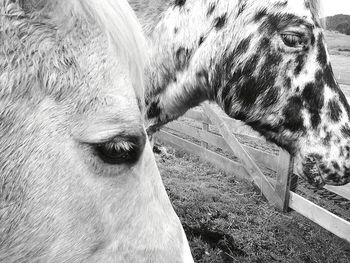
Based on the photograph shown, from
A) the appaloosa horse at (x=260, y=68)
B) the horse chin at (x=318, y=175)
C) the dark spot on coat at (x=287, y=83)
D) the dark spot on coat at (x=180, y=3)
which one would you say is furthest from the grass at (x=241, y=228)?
the dark spot on coat at (x=180, y=3)

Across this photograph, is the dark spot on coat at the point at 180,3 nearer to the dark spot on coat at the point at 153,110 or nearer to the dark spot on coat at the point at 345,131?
the dark spot on coat at the point at 153,110

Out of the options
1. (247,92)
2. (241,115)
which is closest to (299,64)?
(247,92)

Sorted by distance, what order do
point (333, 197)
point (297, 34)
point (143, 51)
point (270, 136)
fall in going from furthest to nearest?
1. point (333, 197)
2. point (270, 136)
3. point (297, 34)
4. point (143, 51)

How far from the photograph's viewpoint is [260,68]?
229cm

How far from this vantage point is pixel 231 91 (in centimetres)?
237

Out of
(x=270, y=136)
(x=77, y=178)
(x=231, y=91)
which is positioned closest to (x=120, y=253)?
(x=77, y=178)

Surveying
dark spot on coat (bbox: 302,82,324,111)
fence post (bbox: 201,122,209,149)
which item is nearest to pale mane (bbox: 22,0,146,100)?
dark spot on coat (bbox: 302,82,324,111)

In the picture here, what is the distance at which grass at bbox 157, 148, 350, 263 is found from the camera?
3441 millimetres

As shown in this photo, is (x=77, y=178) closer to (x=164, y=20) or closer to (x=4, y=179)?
(x=4, y=179)

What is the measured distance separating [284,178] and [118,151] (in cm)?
352

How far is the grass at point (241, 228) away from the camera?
344 centimetres

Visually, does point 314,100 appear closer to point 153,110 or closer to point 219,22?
point 219,22

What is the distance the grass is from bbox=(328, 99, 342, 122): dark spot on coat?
1.60m

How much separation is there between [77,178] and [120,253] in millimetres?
286
